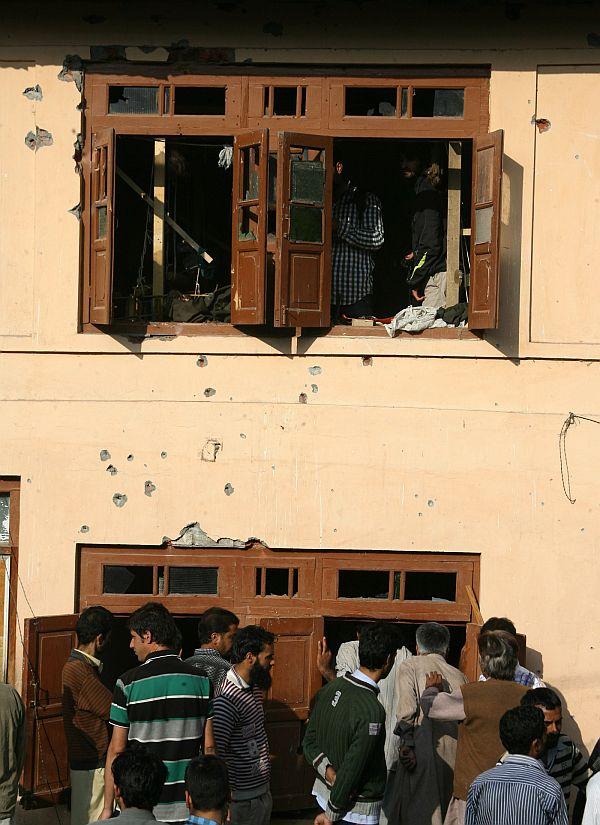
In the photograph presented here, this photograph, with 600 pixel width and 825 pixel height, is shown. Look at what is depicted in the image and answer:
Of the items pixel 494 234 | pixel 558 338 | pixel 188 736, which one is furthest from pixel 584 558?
pixel 188 736

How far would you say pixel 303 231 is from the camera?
27.8 feet

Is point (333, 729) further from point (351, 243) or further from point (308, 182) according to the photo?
point (351, 243)

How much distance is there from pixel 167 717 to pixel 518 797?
1.75m

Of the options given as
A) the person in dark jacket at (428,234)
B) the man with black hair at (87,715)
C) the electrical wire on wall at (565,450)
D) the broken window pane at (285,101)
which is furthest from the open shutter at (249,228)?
the man with black hair at (87,715)

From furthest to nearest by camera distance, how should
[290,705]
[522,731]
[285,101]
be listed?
[285,101] → [290,705] → [522,731]

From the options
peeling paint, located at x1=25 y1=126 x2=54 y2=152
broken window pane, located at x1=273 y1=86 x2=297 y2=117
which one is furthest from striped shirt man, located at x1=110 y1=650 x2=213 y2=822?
→ broken window pane, located at x1=273 y1=86 x2=297 y2=117

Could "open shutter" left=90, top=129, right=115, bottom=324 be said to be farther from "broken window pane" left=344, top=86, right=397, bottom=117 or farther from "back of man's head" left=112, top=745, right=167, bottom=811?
"back of man's head" left=112, top=745, right=167, bottom=811

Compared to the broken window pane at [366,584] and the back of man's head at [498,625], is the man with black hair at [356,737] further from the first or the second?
the broken window pane at [366,584]

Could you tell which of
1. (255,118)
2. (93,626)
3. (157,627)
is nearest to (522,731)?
(157,627)

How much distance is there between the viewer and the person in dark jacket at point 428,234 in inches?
363

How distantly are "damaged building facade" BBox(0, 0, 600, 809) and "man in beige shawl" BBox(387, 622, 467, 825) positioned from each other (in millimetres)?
1197

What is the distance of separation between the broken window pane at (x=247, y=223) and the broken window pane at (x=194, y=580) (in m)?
2.41

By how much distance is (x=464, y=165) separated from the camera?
405 inches

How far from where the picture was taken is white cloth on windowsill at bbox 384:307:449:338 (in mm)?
8688
